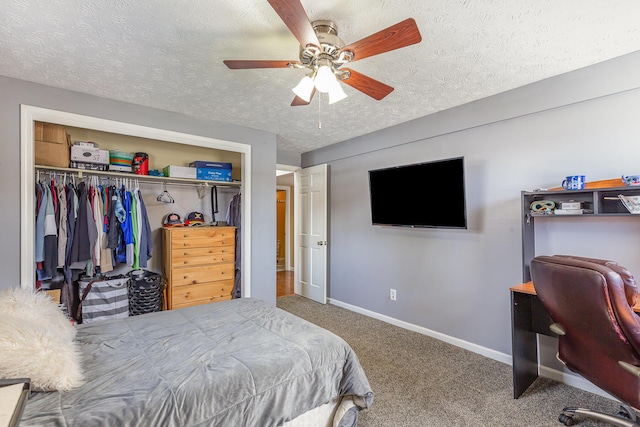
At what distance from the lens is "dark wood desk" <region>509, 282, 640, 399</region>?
7.25ft

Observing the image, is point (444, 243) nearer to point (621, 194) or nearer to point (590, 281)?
point (621, 194)

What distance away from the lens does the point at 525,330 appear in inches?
91.2

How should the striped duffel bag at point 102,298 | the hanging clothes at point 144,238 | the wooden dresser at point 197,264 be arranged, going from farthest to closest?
1. the wooden dresser at point 197,264
2. the hanging clothes at point 144,238
3. the striped duffel bag at point 102,298

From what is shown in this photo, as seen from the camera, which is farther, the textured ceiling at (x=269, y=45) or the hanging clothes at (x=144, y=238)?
the hanging clothes at (x=144, y=238)

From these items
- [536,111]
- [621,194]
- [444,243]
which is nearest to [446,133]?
[536,111]

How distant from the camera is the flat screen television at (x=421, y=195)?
9.37 ft

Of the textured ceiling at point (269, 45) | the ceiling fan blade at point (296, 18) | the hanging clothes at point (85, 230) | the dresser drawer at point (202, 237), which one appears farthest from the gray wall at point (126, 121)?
the ceiling fan blade at point (296, 18)

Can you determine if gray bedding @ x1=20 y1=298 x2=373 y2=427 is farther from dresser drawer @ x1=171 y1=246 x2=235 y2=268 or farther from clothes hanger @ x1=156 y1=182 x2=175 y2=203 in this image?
clothes hanger @ x1=156 y1=182 x2=175 y2=203

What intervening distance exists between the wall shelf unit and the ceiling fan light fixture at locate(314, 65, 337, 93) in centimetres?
175

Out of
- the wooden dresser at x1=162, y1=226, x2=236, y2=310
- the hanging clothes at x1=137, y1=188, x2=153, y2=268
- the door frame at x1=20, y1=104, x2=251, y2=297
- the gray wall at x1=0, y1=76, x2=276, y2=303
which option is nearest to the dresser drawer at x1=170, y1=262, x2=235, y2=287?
the wooden dresser at x1=162, y1=226, x2=236, y2=310

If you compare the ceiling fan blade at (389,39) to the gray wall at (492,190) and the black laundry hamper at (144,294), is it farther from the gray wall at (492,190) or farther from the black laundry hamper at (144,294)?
the black laundry hamper at (144,294)

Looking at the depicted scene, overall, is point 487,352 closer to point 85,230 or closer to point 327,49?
point 327,49

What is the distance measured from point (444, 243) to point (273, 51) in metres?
2.43

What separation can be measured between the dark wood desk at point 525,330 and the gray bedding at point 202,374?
126 centimetres
